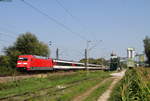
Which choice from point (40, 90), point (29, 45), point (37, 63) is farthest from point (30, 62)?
point (29, 45)

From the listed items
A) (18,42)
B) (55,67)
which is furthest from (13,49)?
(55,67)

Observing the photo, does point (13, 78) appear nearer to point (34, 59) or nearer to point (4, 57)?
point (34, 59)

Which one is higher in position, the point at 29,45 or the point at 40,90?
the point at 29,45

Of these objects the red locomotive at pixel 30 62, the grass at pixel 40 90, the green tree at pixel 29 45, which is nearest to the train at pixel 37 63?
the red locomotive at pixel 30 62

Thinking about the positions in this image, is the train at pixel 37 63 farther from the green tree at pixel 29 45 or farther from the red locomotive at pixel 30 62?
the green tree at pixel 29 45

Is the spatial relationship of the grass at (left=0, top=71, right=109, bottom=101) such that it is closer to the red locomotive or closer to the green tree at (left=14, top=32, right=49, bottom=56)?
the red locomotive

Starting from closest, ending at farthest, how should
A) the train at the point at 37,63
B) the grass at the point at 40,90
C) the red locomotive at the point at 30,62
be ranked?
the grass at the point at 40,90
the red locomotive at the point at 30,62
the train at the point at 37,63

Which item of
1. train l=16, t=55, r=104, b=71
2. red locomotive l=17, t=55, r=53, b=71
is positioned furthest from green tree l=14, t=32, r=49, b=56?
red locomotive l=17, t=55, r=53, b=71

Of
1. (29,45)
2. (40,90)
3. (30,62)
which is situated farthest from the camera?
(29,45)

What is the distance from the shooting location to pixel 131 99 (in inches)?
A: 315

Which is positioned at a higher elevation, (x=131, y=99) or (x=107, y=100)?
(x=131, y=99)

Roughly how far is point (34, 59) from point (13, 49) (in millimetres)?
33272

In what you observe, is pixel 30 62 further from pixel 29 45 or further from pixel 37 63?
pixel 29 45

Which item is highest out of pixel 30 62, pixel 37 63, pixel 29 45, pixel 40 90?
pixel 29 45
